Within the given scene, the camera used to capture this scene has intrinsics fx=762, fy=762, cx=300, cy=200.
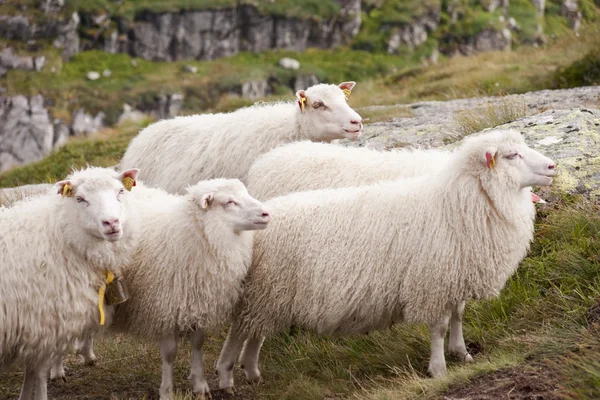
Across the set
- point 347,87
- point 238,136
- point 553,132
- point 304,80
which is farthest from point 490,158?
point 304,80

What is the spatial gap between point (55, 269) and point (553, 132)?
542cm

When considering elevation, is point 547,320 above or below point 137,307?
above

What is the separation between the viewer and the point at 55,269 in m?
5.93

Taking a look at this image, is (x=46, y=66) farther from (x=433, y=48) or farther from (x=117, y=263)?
(x=117, y=263)

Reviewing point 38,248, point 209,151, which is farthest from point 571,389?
point 209,151

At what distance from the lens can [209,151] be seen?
8906 millimetres

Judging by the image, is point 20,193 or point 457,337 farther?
point 20,193

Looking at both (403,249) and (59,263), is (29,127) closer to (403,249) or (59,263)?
(59,263)

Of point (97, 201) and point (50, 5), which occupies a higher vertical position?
point (97, 201)

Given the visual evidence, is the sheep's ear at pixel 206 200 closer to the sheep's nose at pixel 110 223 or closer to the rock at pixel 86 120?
the sheep's nose at pixel 110 223

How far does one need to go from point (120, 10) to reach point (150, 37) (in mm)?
4711

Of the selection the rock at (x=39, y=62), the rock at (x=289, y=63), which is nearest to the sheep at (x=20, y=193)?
the rock at (x=39, y=62)

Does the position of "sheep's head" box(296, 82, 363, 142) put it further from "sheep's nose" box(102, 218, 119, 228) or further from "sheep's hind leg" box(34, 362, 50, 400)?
"sheep's hind leg" box(34, 362, 50, 400)

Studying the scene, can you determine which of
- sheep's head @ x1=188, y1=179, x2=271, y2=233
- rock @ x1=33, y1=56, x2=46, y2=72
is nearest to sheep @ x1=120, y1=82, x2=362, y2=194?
sheep's head @ x1=188, y1=179, x2=271, y2=233
